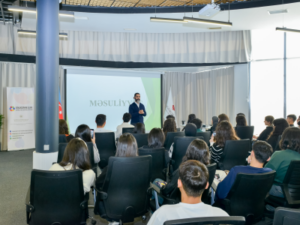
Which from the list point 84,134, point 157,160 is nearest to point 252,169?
point 157,160

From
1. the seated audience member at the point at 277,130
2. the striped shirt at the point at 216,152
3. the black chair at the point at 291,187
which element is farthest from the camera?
the seated audience member at the point at 277,130

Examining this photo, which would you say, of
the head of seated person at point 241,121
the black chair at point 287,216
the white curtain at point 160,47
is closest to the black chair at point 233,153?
the head of seated person at point 241,121

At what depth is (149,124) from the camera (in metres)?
9.89

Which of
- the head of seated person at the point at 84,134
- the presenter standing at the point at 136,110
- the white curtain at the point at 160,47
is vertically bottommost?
the head of seated person at the point at 84,134

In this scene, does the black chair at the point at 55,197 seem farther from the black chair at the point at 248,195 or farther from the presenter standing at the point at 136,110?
the presenter standing at the point at 136,110

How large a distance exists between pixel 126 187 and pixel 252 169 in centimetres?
121

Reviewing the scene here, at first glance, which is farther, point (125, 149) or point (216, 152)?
point (216, 152)

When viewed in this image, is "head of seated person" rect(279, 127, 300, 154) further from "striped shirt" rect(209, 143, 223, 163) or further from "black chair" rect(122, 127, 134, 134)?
"black chair" rect(122, 127, 134, 134)

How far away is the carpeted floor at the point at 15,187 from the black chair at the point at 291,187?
0.65m

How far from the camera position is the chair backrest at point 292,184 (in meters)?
2.76

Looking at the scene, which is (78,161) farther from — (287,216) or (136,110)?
(136,110)

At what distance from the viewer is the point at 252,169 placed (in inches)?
98.6

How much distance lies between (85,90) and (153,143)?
5.47 m

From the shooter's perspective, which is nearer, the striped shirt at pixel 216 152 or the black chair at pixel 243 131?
the striped shirt at pixel 216 152
